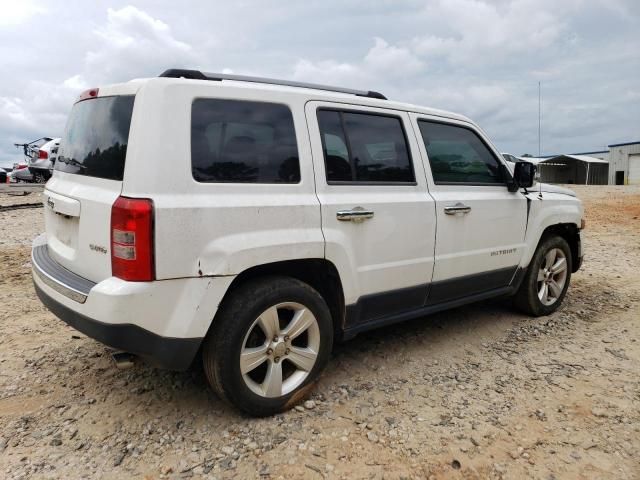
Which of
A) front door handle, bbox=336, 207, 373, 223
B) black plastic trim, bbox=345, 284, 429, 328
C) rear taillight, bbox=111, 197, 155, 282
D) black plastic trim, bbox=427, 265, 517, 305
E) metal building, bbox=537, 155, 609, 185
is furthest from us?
metal building, bbox=537, 155, 609, 185

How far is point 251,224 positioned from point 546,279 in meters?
3.33

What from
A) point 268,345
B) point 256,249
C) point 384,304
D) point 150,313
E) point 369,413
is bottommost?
point 369,413

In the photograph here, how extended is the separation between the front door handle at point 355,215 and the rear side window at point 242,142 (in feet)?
1.16

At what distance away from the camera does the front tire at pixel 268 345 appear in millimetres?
2631

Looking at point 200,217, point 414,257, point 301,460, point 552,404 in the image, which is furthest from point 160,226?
point 552,404

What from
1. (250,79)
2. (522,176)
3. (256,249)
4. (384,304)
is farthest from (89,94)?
(522,176)

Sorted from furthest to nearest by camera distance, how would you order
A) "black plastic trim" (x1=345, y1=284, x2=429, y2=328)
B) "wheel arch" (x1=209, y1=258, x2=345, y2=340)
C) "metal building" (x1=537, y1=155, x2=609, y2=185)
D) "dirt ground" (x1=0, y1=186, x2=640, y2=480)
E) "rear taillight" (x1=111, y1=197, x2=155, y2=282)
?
"metal building" (x1=537, y1=155, x2=609, y2=185) < "black plastic trim" (x1=345, y1=284, x2=429, y2=328) < "wheel arch" (x1=209, y1=258, x2=345, y2=340) < "dirt ground" (x1=0, y1=186, x2=640, y2=480) < "rear taillight" (x1=111, y1=197, x2=155, y2=282)

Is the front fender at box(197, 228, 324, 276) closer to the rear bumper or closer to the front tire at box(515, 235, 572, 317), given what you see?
the rear bumper

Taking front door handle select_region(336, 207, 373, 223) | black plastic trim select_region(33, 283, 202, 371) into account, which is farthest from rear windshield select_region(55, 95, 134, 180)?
→ front door handle select_region(336, 207, 373, 223)

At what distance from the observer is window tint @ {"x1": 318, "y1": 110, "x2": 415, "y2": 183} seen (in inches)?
122

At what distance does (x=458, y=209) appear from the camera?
3.67m

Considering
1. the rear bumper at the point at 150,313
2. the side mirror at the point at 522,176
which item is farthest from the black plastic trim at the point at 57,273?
the side mirror at the point at 522,176

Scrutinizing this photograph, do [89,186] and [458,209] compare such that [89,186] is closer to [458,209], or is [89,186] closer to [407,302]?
[407,302]

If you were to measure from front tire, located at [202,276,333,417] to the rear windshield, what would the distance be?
0.94 meters
